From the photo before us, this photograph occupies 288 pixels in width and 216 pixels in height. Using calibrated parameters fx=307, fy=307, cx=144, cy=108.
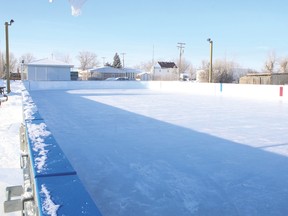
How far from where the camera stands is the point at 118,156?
4.25 metres

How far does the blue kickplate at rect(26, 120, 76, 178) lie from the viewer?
1834 millimetres

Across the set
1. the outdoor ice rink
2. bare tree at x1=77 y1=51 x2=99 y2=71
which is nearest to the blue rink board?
the outdoor ice rink

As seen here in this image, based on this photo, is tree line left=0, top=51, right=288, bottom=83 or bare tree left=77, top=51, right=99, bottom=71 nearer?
tree line left=0, top=51, right=288, bottom=83

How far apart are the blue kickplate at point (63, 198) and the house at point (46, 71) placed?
35.0 metres

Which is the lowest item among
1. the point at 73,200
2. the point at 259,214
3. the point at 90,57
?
the point at 259,214

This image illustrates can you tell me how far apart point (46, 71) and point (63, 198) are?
35420 millimetres

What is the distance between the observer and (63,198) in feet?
4.75

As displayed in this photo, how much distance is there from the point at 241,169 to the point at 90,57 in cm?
10121

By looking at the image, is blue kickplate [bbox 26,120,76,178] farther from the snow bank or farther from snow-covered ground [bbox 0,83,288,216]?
the snow bank

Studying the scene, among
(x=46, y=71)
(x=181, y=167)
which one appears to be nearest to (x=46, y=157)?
(x=181, y=167)

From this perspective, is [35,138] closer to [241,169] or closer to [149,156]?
[149,156]

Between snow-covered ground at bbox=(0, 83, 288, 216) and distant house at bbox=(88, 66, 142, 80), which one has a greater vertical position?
distant house at bbox=(88, 66, 142, 80)

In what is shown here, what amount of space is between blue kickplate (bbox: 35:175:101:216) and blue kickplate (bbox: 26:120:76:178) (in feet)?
0.35

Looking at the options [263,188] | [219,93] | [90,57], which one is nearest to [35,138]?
[263,188]
